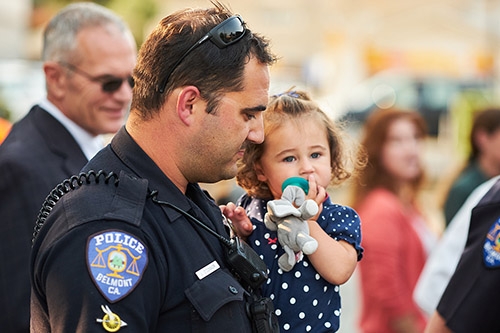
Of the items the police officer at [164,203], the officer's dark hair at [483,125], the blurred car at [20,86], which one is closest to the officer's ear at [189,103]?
the police officer at [164,203]

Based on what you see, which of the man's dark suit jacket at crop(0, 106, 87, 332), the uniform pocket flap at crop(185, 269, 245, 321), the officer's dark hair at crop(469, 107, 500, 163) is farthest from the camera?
the officer's dark hair at crop(469, 107, 500, 163)

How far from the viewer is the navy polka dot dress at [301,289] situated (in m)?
2.36

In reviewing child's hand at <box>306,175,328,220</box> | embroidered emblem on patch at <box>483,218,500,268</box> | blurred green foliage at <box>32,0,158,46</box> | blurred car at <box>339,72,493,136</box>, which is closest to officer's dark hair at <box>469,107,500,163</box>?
embroidered emblem on patch at <box>483,218,500,268</box>

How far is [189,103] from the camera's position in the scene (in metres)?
2.08

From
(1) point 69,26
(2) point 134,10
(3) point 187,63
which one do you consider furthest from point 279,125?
(2) point 134,10

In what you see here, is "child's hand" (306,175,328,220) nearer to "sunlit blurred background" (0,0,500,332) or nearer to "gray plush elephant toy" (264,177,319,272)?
"gray plush elephant toy" (264,177,319,272)

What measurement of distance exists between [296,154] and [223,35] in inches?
22.9

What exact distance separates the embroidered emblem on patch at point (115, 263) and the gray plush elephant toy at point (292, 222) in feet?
1.91

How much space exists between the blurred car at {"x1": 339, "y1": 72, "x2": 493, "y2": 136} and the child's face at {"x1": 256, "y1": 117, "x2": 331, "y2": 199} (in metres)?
16.8

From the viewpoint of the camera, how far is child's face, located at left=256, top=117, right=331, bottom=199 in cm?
253

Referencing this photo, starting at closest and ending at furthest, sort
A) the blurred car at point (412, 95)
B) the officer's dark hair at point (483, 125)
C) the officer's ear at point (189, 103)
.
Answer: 1. the officer's ear at point (189, 103)
2. the officer's dark hair at point (483, 125)
3. the blurred car at point (412, 95)

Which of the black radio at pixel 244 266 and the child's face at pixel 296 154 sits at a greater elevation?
the child's face at pixel 296 154

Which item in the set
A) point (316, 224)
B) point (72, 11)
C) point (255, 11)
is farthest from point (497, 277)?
point (255, 11)

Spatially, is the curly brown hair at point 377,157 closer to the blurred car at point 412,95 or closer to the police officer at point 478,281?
the police officer at point 478,281
